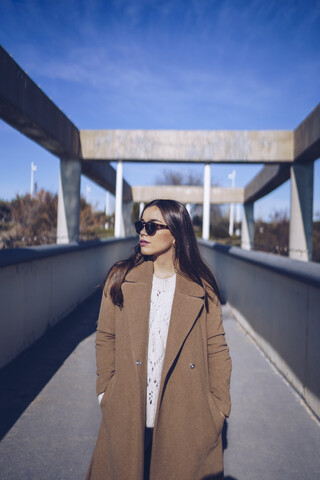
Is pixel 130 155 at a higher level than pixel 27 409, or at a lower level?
higher

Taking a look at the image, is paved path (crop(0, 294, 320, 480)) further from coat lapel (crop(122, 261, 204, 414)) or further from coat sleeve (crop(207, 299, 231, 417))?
coat lapel (crop(122, 261, 204, 414))

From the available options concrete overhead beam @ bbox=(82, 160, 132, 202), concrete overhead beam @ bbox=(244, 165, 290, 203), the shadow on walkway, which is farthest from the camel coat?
concrete overhead beam @ bbox=(244, 165, 290, 203)

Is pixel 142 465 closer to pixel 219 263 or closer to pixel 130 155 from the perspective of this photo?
pixel 219 263

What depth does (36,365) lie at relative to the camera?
440 cm

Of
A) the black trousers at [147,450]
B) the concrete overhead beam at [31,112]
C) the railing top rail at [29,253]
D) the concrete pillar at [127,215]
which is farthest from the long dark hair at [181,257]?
the concrete pillar at [127,215]

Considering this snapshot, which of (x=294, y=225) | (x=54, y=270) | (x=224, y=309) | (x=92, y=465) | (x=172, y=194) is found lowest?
(x=224, y=309)

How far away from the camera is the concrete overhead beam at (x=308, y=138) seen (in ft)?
35.7

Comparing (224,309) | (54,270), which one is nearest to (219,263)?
(224,309)

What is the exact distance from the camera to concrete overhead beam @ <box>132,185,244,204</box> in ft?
87.7

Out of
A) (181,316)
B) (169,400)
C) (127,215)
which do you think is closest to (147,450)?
(169,400)

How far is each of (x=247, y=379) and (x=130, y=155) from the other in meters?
11.2

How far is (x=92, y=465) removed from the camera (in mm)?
1890

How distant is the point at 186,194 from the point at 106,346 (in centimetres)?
2528

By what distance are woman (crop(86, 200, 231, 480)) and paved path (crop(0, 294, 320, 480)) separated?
0.97 m
